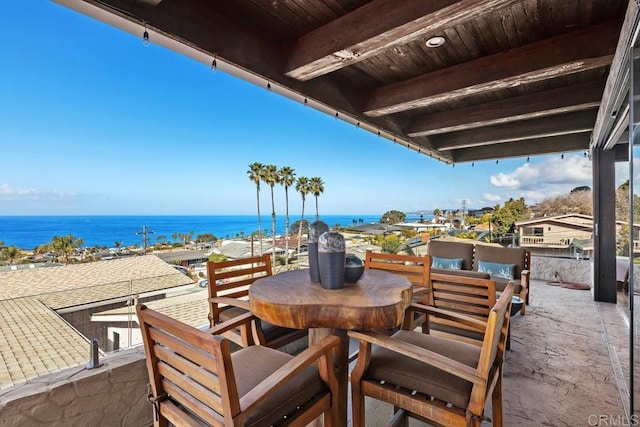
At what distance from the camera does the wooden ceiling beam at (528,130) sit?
11.9ft

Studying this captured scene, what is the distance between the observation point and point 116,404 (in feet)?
5.41

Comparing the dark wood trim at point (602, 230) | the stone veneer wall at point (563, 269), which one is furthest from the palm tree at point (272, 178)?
the stone veneer wall at point (563, 269)

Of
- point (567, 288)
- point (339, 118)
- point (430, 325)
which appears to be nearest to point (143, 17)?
point (339, 118)

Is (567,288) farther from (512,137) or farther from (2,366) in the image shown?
(2,366)

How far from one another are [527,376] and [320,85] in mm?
2836

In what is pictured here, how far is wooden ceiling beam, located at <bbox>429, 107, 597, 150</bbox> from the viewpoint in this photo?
143 inches

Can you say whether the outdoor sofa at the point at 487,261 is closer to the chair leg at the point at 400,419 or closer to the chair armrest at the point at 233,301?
the chair leg at the point at 400,419

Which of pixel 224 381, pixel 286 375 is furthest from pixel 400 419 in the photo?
pixel 224 381

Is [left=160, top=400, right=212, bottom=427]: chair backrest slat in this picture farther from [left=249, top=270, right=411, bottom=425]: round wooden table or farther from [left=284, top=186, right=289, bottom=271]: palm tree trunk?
[left=284, top=186, right=289, bottom=271]: palm tree trunk

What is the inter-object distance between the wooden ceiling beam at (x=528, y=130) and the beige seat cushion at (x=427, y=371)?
339cm

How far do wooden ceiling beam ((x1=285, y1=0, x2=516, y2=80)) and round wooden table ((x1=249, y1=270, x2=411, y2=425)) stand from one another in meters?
1.37

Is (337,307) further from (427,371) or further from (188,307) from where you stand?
(188,307)

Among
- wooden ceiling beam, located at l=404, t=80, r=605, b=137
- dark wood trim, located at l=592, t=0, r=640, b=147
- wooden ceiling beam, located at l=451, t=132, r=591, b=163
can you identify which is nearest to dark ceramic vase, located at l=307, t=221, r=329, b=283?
dark wood trim, located at l=592, t=0, r=640, b=147

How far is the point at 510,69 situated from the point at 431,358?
86.4 inches
